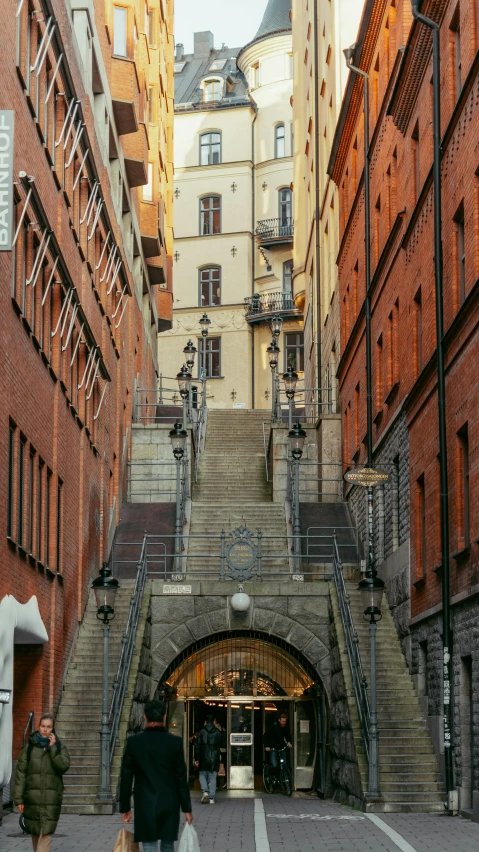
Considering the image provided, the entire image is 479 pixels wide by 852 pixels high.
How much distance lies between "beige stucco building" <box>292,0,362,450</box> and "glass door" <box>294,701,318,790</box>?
999cm

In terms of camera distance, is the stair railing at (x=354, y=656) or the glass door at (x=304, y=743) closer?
the stair railing at (x=354, y=656)

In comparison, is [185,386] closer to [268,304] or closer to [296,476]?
[296,476]

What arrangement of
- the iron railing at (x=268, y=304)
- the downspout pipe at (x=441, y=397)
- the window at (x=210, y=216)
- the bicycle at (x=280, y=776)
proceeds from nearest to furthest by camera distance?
1. the downspout pipe at (x=441, y=397)
2. the bicycle at (x=280, y=776)
3. the iron railing at (x=268, y=304)
4. the window at (x=210, y=216)

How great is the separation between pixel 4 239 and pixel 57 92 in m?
9.33

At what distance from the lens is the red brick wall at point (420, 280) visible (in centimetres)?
2078

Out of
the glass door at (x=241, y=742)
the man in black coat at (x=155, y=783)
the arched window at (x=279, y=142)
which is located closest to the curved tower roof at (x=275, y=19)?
the arched window at (x=279, y=142)

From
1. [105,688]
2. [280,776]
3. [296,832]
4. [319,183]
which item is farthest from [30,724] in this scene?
[319,183]

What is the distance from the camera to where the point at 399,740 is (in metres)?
23.5

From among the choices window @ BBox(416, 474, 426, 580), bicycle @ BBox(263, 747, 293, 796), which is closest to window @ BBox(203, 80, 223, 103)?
bicycle @ BBox(263, 747, 293, 796)

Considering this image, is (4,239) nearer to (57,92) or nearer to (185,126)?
(57,92)

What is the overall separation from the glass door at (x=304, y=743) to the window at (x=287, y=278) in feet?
130

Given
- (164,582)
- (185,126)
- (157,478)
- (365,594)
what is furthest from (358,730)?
(185,126)

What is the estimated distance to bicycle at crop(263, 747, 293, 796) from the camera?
30.6 meters

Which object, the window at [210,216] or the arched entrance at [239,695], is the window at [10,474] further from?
the window at [210,216]
